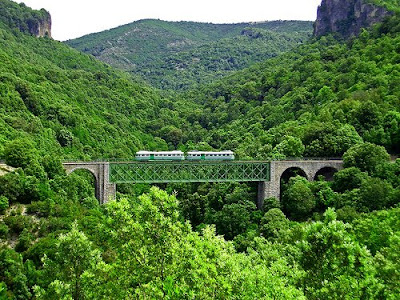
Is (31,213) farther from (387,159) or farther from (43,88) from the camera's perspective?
(43,88)

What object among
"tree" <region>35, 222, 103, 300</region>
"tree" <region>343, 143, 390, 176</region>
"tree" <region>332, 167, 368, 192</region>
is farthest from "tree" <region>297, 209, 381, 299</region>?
"tree" <region>343, 143, 390, 176</region>

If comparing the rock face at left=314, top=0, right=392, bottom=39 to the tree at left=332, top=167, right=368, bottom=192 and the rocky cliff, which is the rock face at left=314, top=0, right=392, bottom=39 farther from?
the rocky cliff

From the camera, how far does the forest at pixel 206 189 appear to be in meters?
18.7

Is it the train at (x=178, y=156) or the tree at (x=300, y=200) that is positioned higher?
the train at (x=178, y=156)

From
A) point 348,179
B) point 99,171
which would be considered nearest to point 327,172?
point 348,179

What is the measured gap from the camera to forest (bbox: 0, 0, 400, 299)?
61.2 ft

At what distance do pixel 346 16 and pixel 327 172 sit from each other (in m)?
82.2

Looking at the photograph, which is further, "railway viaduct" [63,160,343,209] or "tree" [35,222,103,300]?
"railway viaduct" [63,160,343,209]

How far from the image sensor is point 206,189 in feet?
210

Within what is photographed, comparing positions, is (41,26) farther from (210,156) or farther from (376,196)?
(376,196)

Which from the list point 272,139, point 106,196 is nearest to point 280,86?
point 272,139

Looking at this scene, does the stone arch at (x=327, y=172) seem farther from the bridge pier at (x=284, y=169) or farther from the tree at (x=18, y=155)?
the tree at (x=18, y=155)

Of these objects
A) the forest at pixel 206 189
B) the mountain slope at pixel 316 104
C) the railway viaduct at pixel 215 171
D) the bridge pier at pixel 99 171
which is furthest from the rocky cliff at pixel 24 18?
the railway viaduct at pixel 215 171

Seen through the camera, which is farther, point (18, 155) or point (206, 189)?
point (206, 189)
